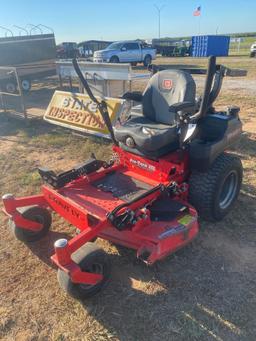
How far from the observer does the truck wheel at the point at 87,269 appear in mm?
2480

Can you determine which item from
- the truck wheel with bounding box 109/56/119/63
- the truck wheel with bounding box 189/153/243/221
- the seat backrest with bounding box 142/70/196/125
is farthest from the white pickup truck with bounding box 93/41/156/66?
the truck wheel with bounding box 189/153/243/221

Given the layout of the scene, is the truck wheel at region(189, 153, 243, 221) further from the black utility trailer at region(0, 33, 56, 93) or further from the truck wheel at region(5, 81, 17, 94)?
the truck wheel at region(5, 81, 17, 94)

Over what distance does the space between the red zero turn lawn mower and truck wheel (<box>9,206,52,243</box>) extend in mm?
10

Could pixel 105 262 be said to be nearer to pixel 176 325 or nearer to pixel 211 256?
pixel 176 325

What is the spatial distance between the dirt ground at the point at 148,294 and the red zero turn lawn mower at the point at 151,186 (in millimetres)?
194

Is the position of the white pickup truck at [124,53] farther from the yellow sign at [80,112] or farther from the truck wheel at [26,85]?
the yellow sign at [80,112]

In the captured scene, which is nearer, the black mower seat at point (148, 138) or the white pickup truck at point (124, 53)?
the black mower seat at point (148, 138)

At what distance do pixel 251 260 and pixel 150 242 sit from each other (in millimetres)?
1073

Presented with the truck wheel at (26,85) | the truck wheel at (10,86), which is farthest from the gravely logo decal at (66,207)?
the truck wheel at (26,85)

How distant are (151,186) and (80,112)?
379 cm

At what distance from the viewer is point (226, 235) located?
344 cm

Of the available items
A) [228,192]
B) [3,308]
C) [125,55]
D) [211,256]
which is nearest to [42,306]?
[3,308]

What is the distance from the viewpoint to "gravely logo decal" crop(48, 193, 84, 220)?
2.87 meters

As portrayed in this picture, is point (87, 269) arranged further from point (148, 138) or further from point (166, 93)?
point (166, 93)
